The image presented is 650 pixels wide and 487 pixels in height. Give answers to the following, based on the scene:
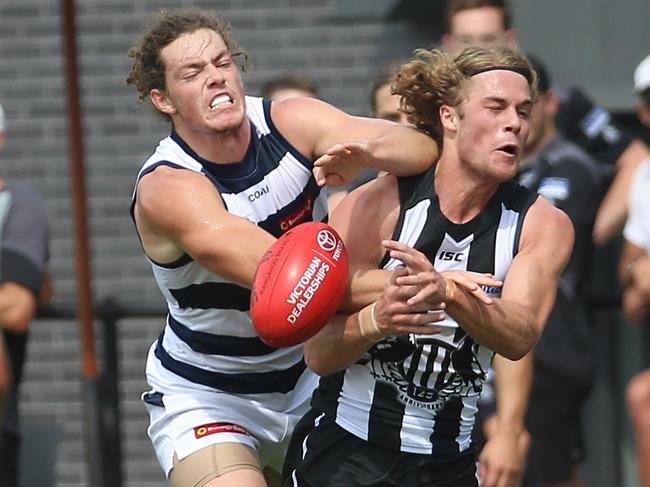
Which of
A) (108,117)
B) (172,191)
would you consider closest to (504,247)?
(172,191)

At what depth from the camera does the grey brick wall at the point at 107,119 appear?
8.38 meters

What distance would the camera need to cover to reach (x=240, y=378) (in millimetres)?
4812

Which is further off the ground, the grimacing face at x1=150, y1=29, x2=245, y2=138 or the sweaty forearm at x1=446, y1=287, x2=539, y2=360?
the grimacing face at x1=150, y1=29, x2=245, y2=138

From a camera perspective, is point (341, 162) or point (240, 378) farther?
point (240, 378)

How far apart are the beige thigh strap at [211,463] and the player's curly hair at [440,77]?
3.57ft

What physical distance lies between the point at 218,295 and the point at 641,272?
2041 millimetres

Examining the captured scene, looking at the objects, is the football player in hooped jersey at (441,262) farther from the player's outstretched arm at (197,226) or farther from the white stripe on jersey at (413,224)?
the player's outstretched arm at (197,226)

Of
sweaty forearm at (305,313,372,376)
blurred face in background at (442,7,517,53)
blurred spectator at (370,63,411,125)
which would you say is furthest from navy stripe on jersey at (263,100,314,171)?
blurred face in background at (442,7,517,53)

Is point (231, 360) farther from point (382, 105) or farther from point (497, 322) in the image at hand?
point (382, 105)

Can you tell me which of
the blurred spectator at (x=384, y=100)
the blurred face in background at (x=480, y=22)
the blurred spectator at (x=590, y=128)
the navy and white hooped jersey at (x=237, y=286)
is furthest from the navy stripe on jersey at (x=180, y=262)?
the blurred face in background at (x=480, y=22)

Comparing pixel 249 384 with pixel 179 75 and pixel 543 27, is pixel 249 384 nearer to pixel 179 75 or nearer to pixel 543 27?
pixel 179 75

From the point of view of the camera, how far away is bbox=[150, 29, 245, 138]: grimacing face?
15.0ft

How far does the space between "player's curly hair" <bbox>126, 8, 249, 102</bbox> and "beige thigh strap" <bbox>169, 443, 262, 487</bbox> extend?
1.10 metres

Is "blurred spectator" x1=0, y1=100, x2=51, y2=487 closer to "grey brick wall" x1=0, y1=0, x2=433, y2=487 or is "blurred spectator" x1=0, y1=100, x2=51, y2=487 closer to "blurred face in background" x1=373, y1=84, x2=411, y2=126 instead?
"grey brick wall" x1=0, y1=0, x2=433, y2=487
